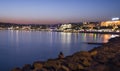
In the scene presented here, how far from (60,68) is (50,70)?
0.47 meters

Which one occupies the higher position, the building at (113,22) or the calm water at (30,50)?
the building at (113,22)

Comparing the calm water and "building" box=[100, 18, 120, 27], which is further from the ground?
"building" box=[100, 18, 120, 27]

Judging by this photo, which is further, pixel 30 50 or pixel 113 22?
pixel 113 22

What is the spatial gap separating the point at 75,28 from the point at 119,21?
42849 millimetres

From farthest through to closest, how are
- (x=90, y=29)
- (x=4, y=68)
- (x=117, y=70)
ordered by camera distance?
(x=90, y=29), (x=4, y=68), (x=117, y=70)

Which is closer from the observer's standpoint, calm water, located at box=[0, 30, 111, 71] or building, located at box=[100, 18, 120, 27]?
calm water, located at box=[0, 30, 111, 71]

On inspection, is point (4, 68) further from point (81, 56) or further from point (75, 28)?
point (75, 28)

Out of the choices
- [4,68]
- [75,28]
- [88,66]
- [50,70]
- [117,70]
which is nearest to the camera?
[117,70]

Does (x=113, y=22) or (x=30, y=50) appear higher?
(x=113, y=22)

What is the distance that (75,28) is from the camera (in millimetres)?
183625

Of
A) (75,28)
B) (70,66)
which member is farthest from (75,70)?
(75,28)

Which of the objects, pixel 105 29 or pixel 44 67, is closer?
pixel 44 67

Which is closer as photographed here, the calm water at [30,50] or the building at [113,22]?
the calm water at [30,50]

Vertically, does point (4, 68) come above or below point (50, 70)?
below
